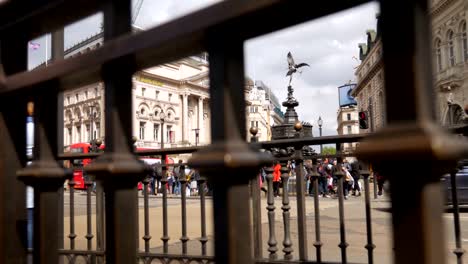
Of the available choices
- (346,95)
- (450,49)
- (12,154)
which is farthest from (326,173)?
(346,95)

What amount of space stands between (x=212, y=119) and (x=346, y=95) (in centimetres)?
10385

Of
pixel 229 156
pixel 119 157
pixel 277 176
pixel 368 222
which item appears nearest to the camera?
pixel 229 156

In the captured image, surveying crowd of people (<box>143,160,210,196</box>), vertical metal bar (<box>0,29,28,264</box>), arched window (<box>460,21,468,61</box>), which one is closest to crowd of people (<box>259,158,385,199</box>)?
crowd of people (<box>143,160,210,196</box>)

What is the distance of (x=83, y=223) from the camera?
8453 mm

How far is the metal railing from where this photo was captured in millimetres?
552

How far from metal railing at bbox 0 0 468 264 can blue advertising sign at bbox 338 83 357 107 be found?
10205cm

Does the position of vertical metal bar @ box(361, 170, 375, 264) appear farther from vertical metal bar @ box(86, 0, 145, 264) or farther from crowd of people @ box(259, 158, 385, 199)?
vertical metal bar @ box(86, 0, 145, 264)

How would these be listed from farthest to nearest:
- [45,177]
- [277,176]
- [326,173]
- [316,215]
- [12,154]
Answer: [277,176], [326,173], [316,215], [12,154], [45,177]

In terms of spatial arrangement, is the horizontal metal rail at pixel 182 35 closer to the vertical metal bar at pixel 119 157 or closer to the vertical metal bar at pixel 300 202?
A: the vertical metal bar at pixel 119 157

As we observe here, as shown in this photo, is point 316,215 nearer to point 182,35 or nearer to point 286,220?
point 286,220

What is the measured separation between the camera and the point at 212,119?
0.75 metres

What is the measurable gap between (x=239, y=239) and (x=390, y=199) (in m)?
0.25

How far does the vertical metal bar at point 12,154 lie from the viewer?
119 cm

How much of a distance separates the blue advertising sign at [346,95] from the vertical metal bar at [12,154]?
10197 centimetres
